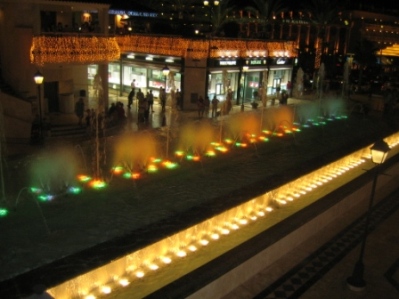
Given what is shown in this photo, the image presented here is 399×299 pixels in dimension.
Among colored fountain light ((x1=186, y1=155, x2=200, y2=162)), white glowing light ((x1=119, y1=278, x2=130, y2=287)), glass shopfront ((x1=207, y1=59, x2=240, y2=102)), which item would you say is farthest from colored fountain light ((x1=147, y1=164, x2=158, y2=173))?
glass shopfront ((x1=207, y1=59, x2=240, y2=102))

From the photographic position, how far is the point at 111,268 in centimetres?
872

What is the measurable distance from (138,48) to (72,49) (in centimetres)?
1081

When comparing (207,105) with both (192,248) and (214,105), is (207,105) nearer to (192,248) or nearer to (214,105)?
(214,105)

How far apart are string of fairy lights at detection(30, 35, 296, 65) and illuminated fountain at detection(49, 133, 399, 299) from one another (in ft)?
45.8

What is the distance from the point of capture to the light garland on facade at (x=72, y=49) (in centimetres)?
2189

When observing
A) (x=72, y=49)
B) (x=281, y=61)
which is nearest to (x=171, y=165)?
(x=72, y=49)

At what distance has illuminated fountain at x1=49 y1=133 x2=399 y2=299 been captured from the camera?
8547mm

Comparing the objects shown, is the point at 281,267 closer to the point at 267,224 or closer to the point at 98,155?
the point at 267,224

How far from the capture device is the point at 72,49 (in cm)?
2303

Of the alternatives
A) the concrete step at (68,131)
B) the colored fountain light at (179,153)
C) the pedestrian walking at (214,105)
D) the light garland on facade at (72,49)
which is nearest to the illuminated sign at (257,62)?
the pedestrian walking at (214,105)

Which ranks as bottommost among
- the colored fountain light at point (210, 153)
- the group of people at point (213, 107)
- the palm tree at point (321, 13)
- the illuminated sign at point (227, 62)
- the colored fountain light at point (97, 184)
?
the colored fountain light at point (97, 184)

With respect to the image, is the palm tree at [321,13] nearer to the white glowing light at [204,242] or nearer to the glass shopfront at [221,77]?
the glass shopfront at [221,77]

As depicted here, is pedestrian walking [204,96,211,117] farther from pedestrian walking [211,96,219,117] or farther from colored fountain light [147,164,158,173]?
colored fountain light [147,164,158,173]

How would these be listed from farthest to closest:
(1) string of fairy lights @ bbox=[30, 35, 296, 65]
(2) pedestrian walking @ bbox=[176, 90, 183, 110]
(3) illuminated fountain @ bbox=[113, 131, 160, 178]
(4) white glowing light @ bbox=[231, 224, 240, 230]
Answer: (2) pedestrian walking @ bbox=[176, 90, 183, 110], (1) string of fairy lights @ bbox=[30, 35, 296, 65], (3) illuminated fountain @ bbox=[113, 131, 160, 178], (4) white glowing light @ bbox=[231, 224, 240, 230]
